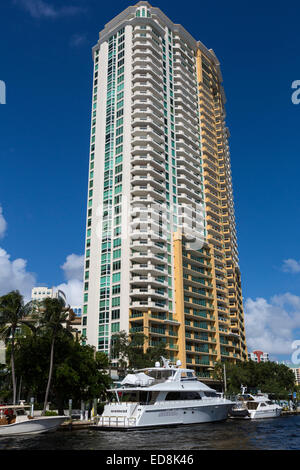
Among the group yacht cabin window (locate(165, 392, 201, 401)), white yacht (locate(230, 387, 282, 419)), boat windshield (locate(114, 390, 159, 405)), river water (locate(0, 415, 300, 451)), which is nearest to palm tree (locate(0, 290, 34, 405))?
river water (locate(0, 415, 300, 451))

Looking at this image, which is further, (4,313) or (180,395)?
(4,313)

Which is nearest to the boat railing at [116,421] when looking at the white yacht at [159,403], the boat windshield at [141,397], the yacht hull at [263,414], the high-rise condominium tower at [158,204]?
the white yacht at [159,403]

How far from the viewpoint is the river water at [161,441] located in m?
30.0

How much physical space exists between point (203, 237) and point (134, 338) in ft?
140

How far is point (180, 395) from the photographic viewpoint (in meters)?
45.8

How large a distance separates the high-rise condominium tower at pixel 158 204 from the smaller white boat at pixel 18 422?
153ft

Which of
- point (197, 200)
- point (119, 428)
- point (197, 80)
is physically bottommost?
point (119, 428)

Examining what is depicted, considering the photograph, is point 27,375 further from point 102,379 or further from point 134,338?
point 134,338

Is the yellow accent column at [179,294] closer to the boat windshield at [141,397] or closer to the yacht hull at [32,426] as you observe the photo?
the boat windshield at [141,397]

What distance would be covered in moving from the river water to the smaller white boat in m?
1.03

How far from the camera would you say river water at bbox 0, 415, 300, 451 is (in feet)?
98.3

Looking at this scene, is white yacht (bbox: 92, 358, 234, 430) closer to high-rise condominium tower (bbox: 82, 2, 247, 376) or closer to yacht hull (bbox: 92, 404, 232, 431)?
yacht hull (bbox: 92, 404, 232, 431)
